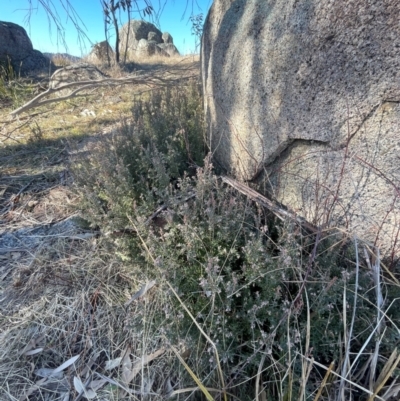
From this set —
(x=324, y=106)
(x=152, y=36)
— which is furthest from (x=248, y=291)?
(x=152, y=36)

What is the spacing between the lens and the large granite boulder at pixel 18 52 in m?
8.38

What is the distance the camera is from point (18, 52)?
893cm

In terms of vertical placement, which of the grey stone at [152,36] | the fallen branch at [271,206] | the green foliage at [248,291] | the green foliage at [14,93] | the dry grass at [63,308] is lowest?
the dry grass at [63,308]

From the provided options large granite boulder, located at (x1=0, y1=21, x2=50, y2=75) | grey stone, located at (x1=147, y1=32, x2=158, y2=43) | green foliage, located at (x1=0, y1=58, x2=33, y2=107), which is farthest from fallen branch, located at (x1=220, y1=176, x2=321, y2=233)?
grey stone, located at (x1=147, y1=32, x2=158, y2=43)

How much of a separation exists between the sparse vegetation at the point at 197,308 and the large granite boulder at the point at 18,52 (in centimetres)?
806

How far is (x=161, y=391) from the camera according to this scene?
149 cm

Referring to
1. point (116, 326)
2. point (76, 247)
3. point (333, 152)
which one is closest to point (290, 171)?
point (333, 152)

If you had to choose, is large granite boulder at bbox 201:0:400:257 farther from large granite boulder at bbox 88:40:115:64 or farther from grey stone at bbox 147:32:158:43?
grey stone at bbox 147:32:158:43

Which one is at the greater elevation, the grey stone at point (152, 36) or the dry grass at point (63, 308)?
the grey stone at point (152, 36)

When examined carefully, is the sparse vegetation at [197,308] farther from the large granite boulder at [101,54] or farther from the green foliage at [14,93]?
the large granite boulder at [101,54]

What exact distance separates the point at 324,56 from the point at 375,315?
1.31 meters

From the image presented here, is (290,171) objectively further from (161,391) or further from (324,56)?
(161,391)

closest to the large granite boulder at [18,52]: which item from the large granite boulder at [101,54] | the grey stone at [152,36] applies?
the large granite boulder at [101,54]

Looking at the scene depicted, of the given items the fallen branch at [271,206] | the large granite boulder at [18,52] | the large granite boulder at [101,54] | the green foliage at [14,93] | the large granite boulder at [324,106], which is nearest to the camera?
the large granite boulder at [324,106]
